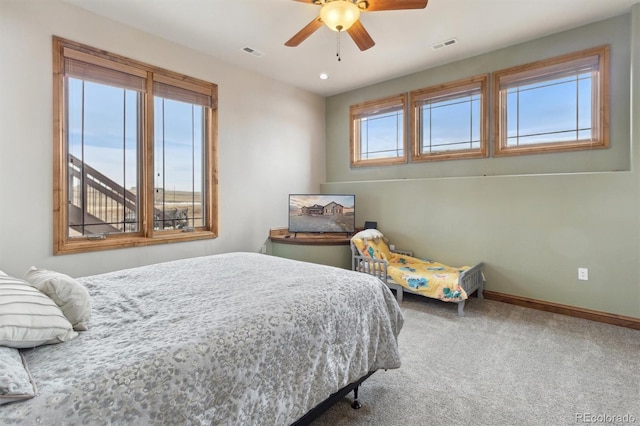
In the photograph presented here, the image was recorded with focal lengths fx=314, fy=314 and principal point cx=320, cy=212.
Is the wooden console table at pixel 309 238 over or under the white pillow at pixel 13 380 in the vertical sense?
over

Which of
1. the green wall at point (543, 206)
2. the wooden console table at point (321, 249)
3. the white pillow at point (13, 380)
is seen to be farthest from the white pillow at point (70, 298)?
the green wall at point (543, 206)

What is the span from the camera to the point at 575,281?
3.20 m

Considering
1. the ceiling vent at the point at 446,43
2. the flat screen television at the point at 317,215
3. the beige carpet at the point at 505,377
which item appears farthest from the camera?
the flat screen television at the point at 317,215

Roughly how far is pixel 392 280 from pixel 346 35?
9.08ft

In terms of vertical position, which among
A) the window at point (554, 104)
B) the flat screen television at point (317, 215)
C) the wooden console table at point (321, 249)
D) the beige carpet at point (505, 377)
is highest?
the window at point (554, 104)

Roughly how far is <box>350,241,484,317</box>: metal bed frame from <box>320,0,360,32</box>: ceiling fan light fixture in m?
2.54

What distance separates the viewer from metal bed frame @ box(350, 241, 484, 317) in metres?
3.32

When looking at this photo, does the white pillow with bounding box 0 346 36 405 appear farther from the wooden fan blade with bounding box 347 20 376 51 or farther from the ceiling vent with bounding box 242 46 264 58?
the ceiling vent with bounding box 242 46 264 58

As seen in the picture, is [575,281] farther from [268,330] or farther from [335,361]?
[268,330]

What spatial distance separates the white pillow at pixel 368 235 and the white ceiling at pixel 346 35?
2.20 metres

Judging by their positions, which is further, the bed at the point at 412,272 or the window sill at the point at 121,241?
the bed at the point at 412,272

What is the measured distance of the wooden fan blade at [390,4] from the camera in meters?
2.26

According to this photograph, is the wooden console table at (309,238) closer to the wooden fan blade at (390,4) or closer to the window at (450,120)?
the window at (450,120)

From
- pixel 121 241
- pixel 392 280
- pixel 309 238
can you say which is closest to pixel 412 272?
pixel 392 280
